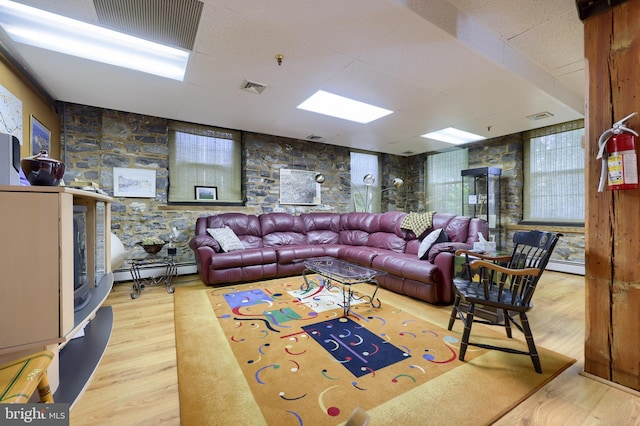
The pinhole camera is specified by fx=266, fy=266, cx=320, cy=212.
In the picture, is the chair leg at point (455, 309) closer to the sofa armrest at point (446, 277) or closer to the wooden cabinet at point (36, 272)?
the sofa armrest at point (446, 277)

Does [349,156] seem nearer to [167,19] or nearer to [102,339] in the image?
[167,19]

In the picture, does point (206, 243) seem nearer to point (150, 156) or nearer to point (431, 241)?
point (150, 156)

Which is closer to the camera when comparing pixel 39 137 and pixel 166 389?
pixel 166 389

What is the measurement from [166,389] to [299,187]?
13.4 feet

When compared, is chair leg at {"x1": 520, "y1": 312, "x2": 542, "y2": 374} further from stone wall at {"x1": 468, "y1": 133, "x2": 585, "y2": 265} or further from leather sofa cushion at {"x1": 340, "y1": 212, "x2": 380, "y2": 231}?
stone wall at {"x1": 468, "y1": 133, "x2": 585, "y2": 265}

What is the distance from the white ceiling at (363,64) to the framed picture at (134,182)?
866 mm

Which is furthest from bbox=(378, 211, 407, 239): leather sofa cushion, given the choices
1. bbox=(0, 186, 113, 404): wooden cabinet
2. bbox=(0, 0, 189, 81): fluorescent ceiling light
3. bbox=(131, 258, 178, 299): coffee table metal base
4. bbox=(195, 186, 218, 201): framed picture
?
bbox=(0, 186, 113, 404): wooden cabinet

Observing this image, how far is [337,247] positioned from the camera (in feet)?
14.5

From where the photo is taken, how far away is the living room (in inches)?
137

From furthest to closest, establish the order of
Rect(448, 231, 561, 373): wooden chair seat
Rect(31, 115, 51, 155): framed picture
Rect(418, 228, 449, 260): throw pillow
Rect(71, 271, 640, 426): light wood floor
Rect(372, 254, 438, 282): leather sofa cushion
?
Rect(418, 228, 449, 260): throw pillow → Rect(372, 254, 438, 282): leather sofa cushion → Rect(31, 115, 51, 155): framed picture → Rect(448, 231, 561, 373): wooden chair seat → Rect(71, 271, 640, 426): light wood floor

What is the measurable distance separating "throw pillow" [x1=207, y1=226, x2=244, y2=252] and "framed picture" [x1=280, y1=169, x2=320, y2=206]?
4.58ft

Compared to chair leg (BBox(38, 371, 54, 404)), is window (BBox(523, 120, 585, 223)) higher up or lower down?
higher up

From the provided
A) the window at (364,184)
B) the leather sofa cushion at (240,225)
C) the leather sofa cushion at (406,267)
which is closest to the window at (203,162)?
the leather sofa cushion at (240,225)

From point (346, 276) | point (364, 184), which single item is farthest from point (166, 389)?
point (364, 184)
